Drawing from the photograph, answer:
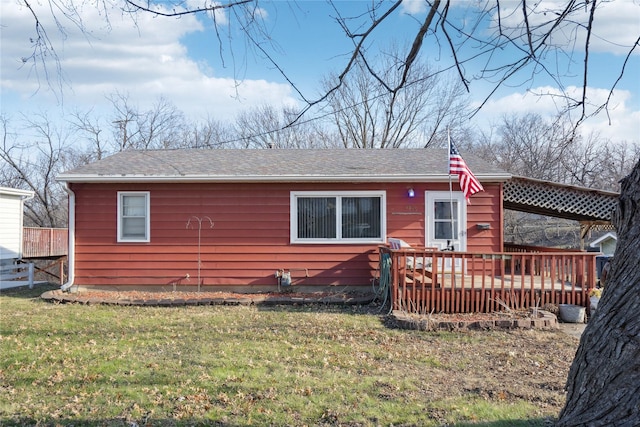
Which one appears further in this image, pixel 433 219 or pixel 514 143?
pixel 514 143

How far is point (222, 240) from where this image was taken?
36.1ft

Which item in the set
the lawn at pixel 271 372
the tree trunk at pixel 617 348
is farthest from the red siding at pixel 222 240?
the tree trunk at pixel 617 348

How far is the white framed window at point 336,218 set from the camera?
10906 millimetres

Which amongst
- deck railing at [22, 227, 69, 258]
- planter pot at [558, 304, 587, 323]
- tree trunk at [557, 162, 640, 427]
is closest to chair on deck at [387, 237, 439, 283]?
planter pot at [558, 304, 587, 323]

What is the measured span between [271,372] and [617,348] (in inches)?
146

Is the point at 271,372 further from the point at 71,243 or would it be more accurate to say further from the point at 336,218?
the point at 71,243

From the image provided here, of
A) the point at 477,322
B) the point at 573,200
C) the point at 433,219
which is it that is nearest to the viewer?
the point at 477,322

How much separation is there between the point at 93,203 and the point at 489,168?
880 centimetres

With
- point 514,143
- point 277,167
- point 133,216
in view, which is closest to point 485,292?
point 277,167

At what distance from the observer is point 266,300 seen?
9477 mm

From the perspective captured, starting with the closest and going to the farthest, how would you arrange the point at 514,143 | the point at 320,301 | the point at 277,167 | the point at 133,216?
the point at 320,301 → the point at 133,216 → the point at 277,167 → the point at 514,143

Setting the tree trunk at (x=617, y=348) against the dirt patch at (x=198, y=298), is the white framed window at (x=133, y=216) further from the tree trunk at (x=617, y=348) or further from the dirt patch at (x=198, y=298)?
the tree trunk at (x=617, y=348)

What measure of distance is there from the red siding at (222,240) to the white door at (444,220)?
0.16 meters

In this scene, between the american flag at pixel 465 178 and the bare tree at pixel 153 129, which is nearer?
the american flag at pixel 465 178
